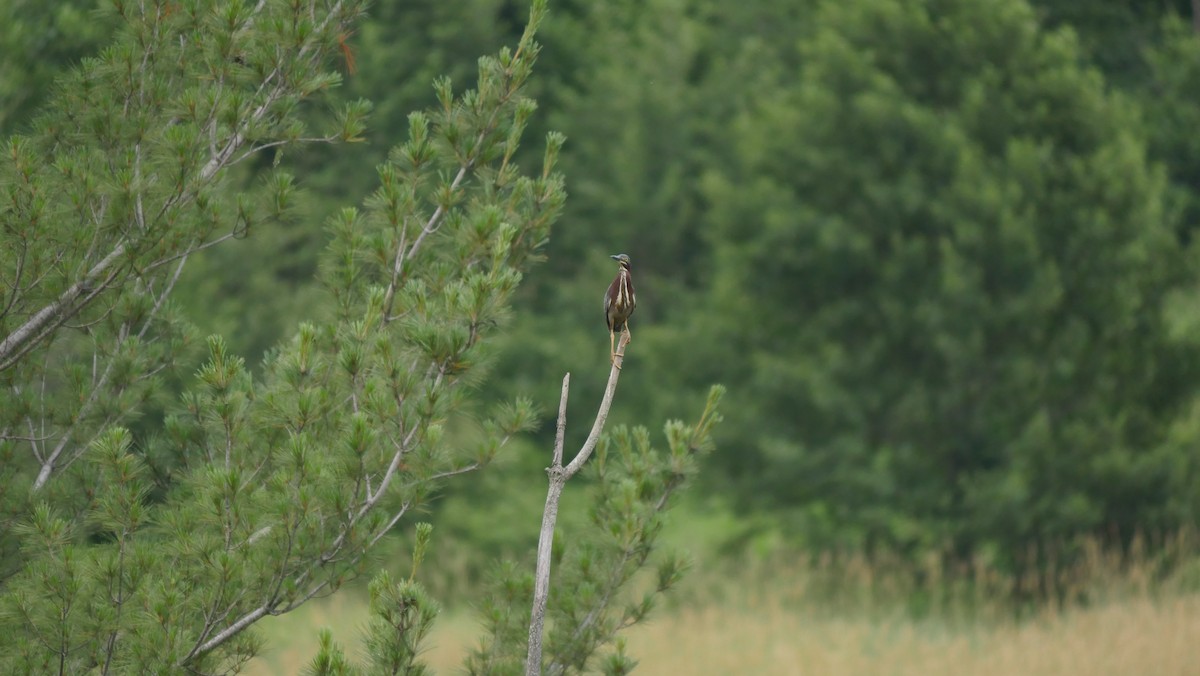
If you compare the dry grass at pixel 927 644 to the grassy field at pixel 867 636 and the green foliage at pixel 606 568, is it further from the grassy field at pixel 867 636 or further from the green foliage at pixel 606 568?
the green foliage at pixel 606 568

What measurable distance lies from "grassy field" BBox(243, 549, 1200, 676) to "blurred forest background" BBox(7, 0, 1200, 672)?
1.40 meters

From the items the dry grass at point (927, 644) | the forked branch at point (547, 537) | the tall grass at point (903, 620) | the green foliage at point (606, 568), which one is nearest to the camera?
the forked branch at point (547, 537)

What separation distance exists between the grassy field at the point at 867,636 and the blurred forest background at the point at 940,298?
4.61 ft

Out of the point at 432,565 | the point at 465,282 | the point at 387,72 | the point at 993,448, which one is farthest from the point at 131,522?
the point at 387,72

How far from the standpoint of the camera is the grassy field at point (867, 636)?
1054 cm

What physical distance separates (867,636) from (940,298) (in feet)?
15.0

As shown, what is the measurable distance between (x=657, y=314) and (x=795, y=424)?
8576 mm

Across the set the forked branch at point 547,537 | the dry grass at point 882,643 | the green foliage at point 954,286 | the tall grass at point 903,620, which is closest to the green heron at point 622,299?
the forked branch at point 547,537

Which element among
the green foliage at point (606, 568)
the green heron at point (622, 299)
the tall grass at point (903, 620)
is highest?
the green heron at point (622, 299)

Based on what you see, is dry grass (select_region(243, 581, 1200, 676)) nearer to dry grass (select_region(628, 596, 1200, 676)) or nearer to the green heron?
dry grass (select_region(628, 596, 1200, 676))

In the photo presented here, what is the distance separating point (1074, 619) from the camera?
12.8 meters

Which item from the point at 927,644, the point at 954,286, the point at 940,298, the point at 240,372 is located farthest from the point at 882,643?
the point at 240,372

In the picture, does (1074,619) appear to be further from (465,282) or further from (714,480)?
(465,282)

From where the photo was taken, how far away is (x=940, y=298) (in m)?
15.8
